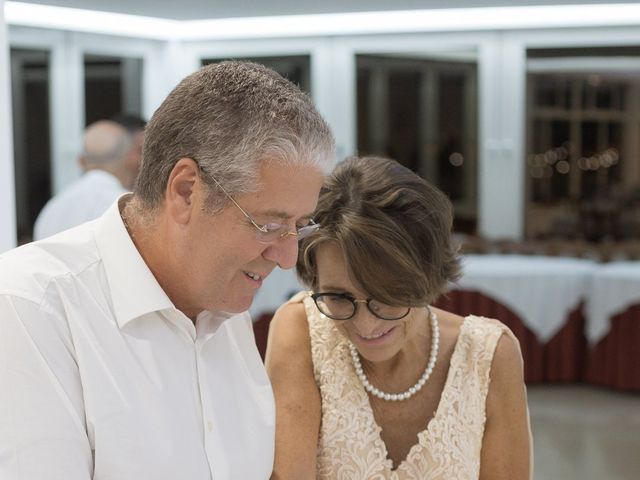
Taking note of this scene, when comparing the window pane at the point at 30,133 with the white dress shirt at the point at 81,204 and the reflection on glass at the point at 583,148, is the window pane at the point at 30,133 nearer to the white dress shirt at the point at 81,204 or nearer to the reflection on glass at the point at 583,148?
the white dress shirt at the point at 81,204

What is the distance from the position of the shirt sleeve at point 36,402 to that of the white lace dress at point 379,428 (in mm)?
751

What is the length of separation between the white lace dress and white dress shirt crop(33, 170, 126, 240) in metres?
2.50

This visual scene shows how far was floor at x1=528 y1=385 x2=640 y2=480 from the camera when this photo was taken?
4.75 meters

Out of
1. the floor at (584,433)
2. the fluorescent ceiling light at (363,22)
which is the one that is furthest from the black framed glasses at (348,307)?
the fluorescent ceiling light at (363,22)

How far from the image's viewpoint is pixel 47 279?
1162 mm

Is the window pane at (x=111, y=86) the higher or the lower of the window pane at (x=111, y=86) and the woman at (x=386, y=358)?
the higher

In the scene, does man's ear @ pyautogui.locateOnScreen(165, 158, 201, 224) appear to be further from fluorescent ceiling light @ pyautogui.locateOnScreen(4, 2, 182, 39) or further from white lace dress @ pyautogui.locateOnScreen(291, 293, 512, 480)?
fluorescent ceiling light @ pyautogui.locateOnScreen(4, 2, 182, 39)

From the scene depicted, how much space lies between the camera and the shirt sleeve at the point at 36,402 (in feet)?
3.52

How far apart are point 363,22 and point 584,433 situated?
11.5ft

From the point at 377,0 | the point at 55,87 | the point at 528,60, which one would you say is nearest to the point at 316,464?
the point at 377,0

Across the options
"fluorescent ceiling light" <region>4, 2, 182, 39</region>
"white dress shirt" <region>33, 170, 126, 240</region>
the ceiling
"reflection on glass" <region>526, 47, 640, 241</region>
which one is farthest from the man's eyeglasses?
"reflection on glass" <region>526, 47, 640, 241</region>

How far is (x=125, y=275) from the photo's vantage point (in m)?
1.26

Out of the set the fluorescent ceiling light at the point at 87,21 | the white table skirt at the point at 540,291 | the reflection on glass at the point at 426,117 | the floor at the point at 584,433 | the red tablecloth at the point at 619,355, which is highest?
the fluorescent ceiling light at the point at 87,21

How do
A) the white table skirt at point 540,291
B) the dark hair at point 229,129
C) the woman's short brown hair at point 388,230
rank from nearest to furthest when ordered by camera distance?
the dark hair at point 229,129 → the woman's short brown hair at point 388,230 → the white table skirt at point 540,291
